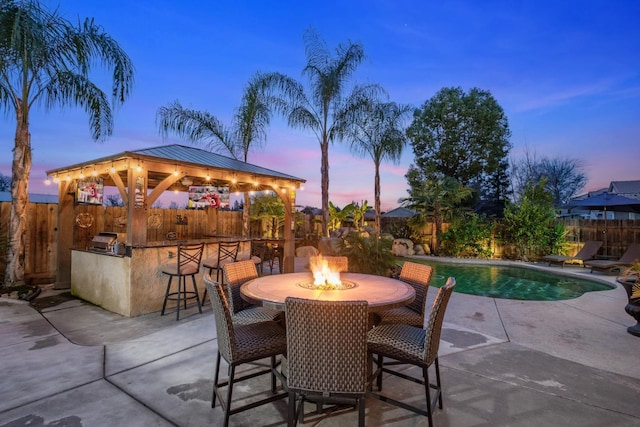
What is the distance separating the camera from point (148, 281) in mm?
5359

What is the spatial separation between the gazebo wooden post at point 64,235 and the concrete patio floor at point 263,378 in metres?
2.11

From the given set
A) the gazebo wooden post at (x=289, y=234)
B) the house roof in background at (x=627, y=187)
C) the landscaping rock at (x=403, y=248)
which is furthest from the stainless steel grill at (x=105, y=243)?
the house roof in background at (x=627, y=187)

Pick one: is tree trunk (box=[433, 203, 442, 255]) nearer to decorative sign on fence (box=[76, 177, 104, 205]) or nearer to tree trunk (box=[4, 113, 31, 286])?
decorative sign on fence (box=[76, 177, 104, 205])

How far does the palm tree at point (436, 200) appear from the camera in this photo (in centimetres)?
1427

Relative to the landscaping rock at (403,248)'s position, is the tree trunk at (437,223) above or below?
above

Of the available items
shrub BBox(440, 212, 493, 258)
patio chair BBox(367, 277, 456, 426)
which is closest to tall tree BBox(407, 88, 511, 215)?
shrub BBox(440, 212, 493, 258)

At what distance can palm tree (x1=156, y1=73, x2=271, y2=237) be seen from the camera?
1046cm

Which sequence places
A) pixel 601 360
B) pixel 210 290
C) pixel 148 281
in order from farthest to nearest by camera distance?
pixel 148 281, pixel 601 360, pixel 210 290

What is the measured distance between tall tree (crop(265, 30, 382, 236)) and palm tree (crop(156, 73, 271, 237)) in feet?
1.73

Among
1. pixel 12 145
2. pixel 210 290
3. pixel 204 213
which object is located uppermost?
pixel 12 145

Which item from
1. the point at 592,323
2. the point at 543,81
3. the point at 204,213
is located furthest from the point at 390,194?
the point at 592,323

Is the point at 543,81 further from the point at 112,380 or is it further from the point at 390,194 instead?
the point at 112,380

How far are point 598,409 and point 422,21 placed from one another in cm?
1204

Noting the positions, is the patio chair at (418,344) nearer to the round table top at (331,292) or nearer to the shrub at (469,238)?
the round table top at (331,292)
